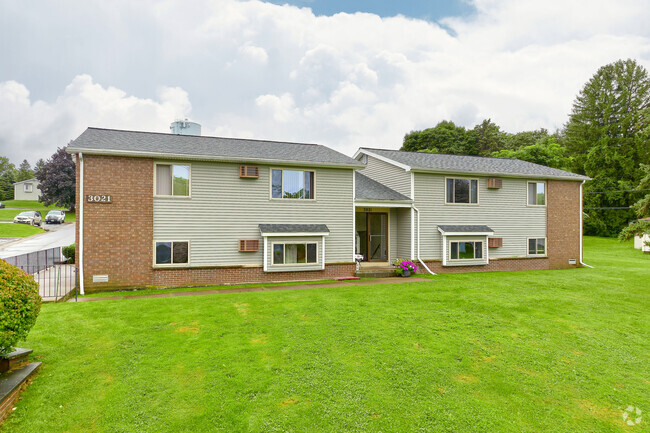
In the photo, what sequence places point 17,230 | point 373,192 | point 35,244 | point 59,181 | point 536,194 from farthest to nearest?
point 59,181 < point 17,230 < point 35,244 < point 536,194 < point 373,192

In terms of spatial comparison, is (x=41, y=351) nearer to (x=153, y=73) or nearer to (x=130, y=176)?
(x=130, y=176)

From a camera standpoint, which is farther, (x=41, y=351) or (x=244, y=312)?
(x=244, y=312)

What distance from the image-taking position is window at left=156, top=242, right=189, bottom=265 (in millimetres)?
11734

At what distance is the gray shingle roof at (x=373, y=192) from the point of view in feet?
48.6

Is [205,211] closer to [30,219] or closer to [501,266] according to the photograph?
[501,266]

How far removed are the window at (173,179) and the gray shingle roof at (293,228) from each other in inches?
128

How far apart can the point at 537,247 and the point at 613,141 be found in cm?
3172

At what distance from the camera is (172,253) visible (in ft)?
38.9

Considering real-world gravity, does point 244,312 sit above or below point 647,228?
below

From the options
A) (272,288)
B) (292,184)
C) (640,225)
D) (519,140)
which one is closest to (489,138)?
(519,140)

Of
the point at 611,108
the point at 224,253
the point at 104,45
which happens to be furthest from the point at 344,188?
the point at 611,108

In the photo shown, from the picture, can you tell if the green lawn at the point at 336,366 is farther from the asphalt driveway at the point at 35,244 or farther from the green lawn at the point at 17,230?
the green lawn at the point at 17,230

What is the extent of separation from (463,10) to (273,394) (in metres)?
24.6

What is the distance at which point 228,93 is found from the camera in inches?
960
